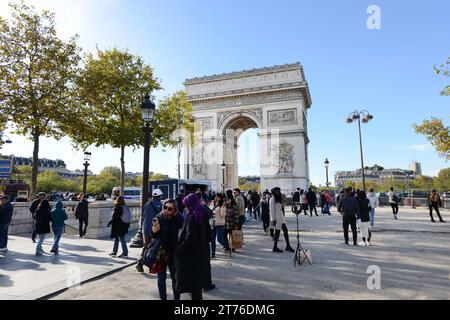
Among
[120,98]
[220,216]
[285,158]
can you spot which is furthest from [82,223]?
[285,158]

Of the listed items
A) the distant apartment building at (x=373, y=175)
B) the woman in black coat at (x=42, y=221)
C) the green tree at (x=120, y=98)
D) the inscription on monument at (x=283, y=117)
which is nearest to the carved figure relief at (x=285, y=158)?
the inscription on monument at (x=283, y=117)

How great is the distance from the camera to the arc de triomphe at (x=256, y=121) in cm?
3200

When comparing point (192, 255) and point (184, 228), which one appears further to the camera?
point (184, 228)

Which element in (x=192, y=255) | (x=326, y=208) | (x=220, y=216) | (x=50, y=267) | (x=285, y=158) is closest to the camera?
(x=192, y=255)

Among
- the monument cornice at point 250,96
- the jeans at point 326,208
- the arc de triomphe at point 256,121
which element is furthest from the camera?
the monument cornice at point 250,96

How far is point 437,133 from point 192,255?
81.3 feet

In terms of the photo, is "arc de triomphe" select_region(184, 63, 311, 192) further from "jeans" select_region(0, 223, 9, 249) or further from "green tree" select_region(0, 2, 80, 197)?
"jeans" select_region(0, 223, 9, 249)

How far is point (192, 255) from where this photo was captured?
3484 millimetres

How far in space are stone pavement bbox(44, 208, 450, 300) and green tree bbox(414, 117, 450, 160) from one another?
641 inches

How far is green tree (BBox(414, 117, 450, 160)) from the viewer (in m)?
20.9

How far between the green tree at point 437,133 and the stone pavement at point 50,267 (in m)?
23.4

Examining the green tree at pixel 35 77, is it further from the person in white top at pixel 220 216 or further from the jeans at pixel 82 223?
the person in white top at pixel 220 216

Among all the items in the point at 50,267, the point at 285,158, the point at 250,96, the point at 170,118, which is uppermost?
the point at 250,96

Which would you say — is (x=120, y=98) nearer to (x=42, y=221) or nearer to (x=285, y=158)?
(x=42, y=221)
